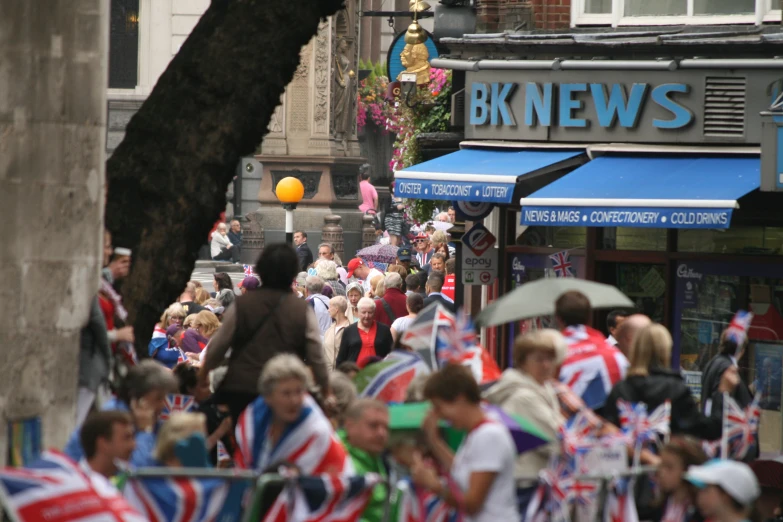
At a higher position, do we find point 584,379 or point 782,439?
point 584,379

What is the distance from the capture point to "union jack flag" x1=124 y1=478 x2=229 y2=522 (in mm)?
6617

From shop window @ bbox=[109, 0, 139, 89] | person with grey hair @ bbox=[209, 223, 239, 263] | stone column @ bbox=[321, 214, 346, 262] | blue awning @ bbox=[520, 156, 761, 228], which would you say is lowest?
person with grey hair @ bbox=[209, 223, 239, 263]

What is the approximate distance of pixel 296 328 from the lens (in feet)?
29.2

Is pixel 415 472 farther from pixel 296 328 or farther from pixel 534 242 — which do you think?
pixel 534 242

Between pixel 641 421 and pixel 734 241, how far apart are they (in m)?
6.71

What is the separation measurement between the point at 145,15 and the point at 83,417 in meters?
27.9

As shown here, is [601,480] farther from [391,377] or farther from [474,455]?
[391,377]

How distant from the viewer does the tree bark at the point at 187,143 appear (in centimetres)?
998

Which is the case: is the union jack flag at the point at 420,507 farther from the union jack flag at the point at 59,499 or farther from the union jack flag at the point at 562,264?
the union jack flag at the point at 562,264

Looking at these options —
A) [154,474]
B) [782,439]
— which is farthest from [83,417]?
[782,439]

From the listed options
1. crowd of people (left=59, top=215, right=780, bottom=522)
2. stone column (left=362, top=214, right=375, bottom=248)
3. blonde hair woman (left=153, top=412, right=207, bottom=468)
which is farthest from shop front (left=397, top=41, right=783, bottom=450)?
stone column (left=362, top=214, right=375, bottom=248)

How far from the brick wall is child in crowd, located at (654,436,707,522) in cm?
926

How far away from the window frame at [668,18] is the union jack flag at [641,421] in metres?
7.41

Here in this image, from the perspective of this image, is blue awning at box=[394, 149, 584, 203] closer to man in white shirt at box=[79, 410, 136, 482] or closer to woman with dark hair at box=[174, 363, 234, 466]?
woman with dark hair at box=[174, 363, 234, 466]
